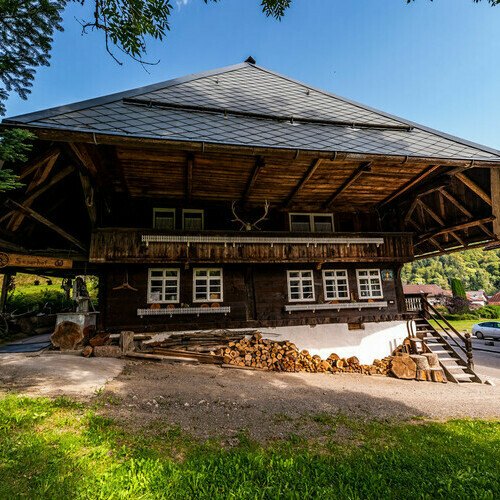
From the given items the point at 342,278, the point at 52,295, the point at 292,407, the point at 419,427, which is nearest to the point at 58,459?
the point at 292,407

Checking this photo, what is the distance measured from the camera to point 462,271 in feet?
384

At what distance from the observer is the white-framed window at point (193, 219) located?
506 inches

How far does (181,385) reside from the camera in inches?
298

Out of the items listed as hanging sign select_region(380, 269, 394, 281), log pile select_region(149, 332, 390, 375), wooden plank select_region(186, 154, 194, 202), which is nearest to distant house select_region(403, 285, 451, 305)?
hanging sign select_region(380, 269, 394, 281)

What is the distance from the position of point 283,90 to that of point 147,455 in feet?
49.7

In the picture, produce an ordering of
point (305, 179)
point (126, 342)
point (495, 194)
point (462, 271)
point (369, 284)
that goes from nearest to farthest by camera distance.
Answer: point (126, 342)
point (495, 194)
point (305, 179)
point (369, 284)
point (462, 271)

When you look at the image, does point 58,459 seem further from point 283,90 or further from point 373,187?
point 283,90

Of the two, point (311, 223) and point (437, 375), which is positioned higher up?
point (311, 223)

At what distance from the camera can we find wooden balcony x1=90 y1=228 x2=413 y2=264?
35.3 feet

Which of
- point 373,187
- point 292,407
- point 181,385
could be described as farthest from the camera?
point 373,187

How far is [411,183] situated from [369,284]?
5.13 m

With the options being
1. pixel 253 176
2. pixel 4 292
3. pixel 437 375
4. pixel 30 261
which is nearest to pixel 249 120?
pixel 253 176

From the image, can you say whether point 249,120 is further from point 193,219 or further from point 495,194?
point 495,194

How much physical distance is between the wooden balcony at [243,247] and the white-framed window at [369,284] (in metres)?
1.14
